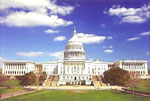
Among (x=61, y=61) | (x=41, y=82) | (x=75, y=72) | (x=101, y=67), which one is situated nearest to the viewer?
(x=41, y=82)

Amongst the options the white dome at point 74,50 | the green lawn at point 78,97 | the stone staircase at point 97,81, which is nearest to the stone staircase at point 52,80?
the stone staircase at point 97,81

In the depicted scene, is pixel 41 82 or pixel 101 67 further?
pixel 101 67

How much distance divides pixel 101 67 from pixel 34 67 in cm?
2646

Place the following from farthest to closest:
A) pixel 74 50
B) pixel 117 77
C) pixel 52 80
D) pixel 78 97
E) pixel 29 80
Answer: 1. pixel 74 50
2. pixel 52 80
3. pixel 117 77
4. pixel 29 80
5. pixel 78 97

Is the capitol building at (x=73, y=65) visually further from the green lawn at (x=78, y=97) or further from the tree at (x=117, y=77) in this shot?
the green lawn at (x=78, y=97)

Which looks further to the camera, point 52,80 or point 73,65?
point 73,65

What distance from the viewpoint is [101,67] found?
294 ft

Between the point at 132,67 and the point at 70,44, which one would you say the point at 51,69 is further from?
the point at 132,67

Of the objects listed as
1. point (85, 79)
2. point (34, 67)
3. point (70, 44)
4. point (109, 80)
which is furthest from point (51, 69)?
point (109, 80)

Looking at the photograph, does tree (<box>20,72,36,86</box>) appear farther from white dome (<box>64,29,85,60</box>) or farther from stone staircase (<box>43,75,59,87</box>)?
white dome (<box>64,29,85,60</box>)

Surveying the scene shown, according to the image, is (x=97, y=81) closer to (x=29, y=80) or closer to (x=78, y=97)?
(x=29, y=80)

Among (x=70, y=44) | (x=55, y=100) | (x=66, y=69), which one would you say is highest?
(x=70, y=44)

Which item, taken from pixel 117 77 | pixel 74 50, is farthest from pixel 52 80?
pixel 74 50

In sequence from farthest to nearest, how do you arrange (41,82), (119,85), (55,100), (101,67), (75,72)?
(101,67)
(75,72)
(41,82)
(119,85)
(55,100)
